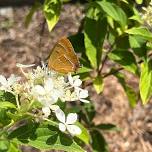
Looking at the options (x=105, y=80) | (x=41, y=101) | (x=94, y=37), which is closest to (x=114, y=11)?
(x=94, y=37)

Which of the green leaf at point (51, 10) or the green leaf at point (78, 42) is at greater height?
the green leaf at point (51, 10)

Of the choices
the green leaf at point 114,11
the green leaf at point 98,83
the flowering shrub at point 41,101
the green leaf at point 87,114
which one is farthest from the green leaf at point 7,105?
the green leaf at point 87,114

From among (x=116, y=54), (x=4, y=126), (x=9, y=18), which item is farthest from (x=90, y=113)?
(x=9, y=18)

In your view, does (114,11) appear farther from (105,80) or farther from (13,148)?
(105,80)

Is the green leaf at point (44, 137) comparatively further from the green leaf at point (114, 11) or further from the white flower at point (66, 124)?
the green leaf at point (114, 11)

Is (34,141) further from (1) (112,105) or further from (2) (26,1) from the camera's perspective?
(2) (26,1)
